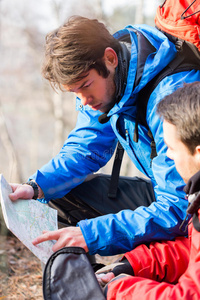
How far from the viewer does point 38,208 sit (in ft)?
8.21

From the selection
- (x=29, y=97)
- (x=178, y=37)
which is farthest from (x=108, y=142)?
(x=29, y=97)

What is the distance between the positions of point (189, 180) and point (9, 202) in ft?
4.04

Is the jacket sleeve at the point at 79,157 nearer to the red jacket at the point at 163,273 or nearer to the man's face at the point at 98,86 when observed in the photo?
the man's face at the point at 98,86

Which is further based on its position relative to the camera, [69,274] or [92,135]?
[92,135]

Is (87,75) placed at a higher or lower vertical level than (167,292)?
higher

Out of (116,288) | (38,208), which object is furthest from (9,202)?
(116,288)

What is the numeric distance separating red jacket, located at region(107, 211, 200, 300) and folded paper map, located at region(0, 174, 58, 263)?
52 centimetres

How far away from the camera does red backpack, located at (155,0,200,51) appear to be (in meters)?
2.31

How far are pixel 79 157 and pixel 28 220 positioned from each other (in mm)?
1090

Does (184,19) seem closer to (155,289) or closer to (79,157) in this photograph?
(79,157)

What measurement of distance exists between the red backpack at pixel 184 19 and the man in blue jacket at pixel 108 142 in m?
0.16

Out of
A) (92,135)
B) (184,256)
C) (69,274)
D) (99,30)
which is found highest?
(99,30)

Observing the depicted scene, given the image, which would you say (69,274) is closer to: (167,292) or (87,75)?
(167,292)

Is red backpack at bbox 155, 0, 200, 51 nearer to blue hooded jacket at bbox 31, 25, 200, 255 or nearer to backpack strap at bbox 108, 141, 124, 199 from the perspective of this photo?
blue hooded jacket at bbox 31, 25, 200, 255
